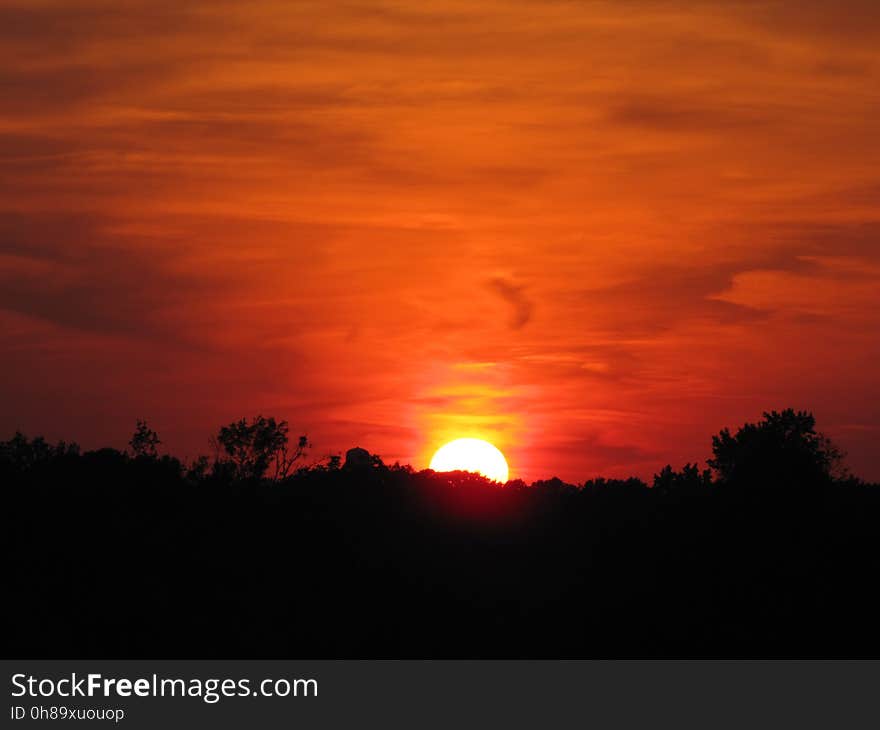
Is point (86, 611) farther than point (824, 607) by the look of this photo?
No

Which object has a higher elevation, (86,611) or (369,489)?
(369,489)

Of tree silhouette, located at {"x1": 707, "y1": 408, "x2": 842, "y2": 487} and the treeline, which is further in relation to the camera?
tree silhouette, located at {"x1": 707, "y1": 408, "x2": 842, "y2": 487}

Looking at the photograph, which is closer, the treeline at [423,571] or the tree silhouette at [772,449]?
the treeline at [423,571]

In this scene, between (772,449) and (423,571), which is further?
(772,449)

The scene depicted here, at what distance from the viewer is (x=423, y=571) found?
47188 millimetres

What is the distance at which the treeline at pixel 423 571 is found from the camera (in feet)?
142

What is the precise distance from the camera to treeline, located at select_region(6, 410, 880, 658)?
1699 inches

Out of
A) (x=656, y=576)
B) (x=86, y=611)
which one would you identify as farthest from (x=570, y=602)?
(x=86, y=611)

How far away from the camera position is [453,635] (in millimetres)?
44281
